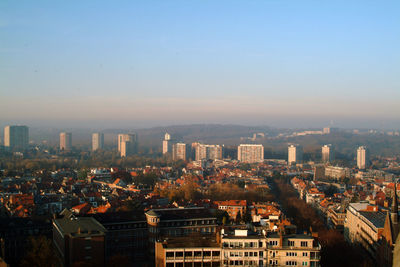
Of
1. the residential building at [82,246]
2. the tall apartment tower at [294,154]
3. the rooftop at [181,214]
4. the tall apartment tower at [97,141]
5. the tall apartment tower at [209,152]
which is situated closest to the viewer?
the residential building at [82,246]

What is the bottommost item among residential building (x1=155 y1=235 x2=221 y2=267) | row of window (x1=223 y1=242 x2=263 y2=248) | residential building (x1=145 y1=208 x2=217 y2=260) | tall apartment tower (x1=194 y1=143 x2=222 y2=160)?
tall apartment tower (x1=194 y1=143 x2=222 y2=160)

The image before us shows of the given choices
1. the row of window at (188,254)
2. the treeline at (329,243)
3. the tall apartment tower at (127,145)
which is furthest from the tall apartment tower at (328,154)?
the row of window at (188,254)

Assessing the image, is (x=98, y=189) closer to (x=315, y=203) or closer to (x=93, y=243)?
(x=315, y=203)

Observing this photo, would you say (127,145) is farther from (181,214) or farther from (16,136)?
(181,214)

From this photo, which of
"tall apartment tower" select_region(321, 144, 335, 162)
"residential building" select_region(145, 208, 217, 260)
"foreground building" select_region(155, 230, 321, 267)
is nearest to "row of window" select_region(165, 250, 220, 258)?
"foreground building" select_region(155, 230, 321, 267)

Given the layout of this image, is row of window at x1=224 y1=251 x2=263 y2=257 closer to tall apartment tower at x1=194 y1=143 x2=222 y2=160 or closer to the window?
the window

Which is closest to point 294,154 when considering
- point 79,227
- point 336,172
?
point 336,172

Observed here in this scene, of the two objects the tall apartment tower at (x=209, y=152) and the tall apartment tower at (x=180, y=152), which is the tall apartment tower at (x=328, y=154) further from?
the tall apartment tower at (x=180, y=152)
